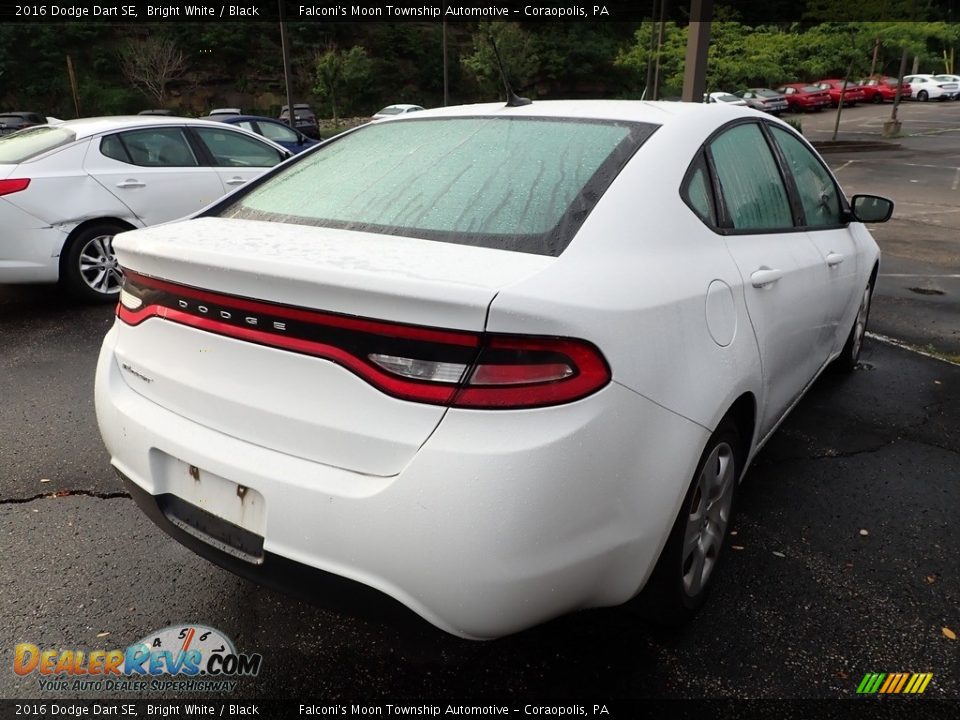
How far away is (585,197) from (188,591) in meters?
1.80

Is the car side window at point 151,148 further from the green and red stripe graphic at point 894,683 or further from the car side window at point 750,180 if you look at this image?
the green and red stripe graphic at point 894,683

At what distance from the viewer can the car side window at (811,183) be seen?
308 centimetres

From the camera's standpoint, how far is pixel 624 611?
2248 mm

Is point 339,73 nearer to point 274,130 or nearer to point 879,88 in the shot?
point 879,88

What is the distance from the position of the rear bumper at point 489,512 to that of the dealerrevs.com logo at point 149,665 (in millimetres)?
482

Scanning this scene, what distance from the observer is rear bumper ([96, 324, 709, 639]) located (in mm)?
1483

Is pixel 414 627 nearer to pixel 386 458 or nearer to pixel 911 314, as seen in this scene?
pixel 386 458

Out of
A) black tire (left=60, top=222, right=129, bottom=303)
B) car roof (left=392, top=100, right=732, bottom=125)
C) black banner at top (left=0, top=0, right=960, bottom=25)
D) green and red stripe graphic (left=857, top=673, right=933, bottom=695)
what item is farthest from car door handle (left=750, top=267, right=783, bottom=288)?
black banner at top (left=0, top=0, right=960, bottom=25)

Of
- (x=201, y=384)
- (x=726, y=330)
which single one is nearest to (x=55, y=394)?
(x=201, y=384)

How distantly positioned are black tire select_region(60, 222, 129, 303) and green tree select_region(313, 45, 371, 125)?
43.6 m

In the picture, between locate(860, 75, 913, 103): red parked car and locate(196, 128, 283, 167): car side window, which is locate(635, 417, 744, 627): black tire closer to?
locate(196, 128, 283, 167): car side window

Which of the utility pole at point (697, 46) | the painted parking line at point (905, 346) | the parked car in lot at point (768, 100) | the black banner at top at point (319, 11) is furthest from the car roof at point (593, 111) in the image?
the parked car in lot at point (768, 100)

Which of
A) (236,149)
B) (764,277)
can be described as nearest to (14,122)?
(236,149)

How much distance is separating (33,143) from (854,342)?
6.31 m
